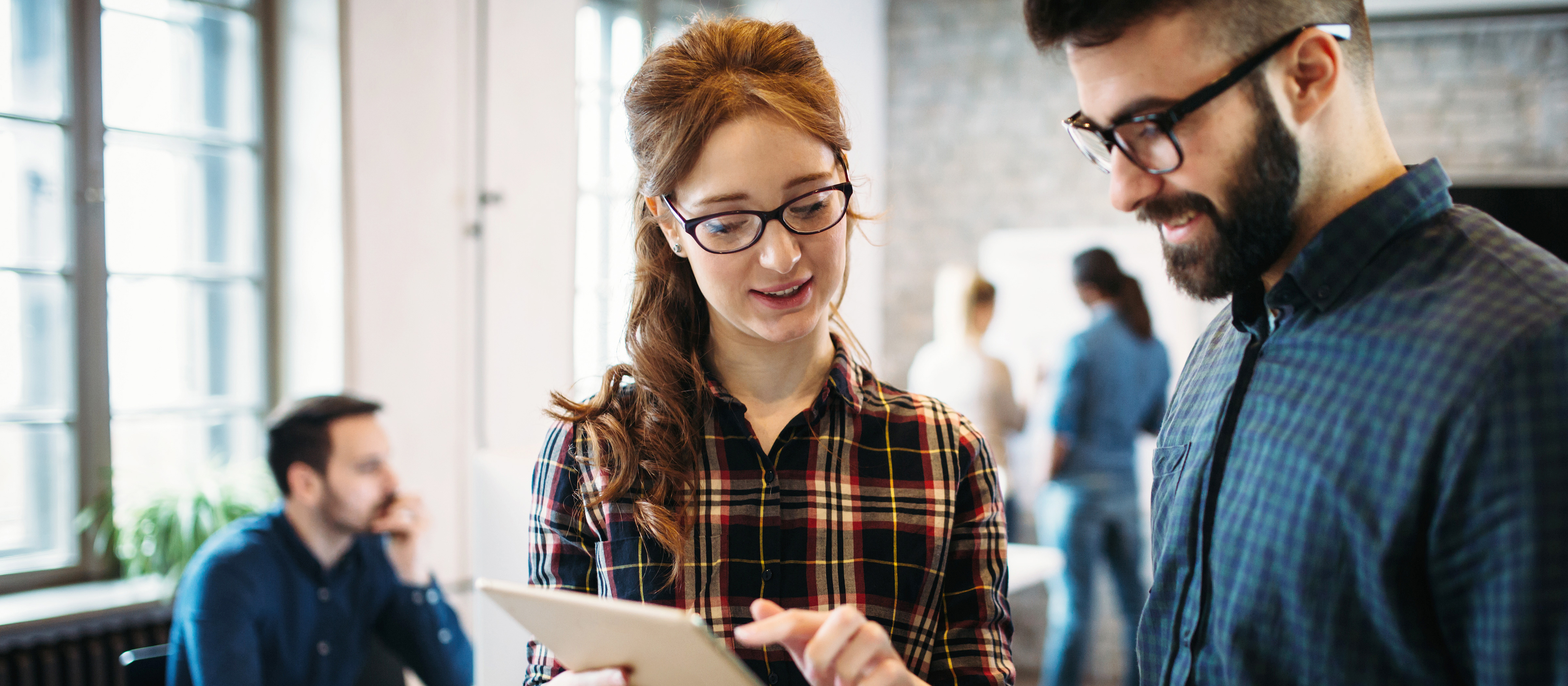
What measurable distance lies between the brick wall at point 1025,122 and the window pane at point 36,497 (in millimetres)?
3122

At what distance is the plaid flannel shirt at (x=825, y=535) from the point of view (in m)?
1.07

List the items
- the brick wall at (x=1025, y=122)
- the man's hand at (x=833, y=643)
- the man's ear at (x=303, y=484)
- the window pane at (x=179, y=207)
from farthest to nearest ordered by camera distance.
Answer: the brick wall at (x=1025, y=122) → the window pane at (x=179, y=207) → the man's ear at (x=303, y=484) → the man's hand at (x=833, y=643)

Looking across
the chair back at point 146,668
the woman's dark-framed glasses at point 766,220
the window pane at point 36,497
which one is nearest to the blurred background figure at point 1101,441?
the woman's dark-framed glasses at point 766,220

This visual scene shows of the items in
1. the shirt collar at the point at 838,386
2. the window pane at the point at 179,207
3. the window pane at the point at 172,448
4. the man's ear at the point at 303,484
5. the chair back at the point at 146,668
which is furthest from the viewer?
the window pane at the point at 179,207

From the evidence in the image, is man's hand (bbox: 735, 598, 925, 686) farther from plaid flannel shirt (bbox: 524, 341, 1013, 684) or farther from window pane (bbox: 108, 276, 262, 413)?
window pane (bbox: 108, 276, 262, 413)

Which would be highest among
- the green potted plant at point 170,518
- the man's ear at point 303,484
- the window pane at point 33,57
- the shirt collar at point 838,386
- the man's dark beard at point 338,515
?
the window pane at point 33,57

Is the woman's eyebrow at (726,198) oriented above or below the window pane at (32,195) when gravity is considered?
below

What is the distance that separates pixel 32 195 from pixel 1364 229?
3.37 metres

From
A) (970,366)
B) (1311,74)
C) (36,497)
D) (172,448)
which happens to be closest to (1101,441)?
(970,366)

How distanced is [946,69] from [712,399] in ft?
13.9

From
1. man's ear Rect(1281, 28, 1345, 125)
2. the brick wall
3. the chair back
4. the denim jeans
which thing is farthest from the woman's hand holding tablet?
the brick wall

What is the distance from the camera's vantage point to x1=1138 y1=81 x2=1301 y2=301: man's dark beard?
857mm

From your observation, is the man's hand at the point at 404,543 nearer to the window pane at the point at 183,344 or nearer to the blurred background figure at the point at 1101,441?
the window pane at the point at 183,344

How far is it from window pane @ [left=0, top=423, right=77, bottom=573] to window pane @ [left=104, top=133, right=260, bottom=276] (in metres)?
0.54
